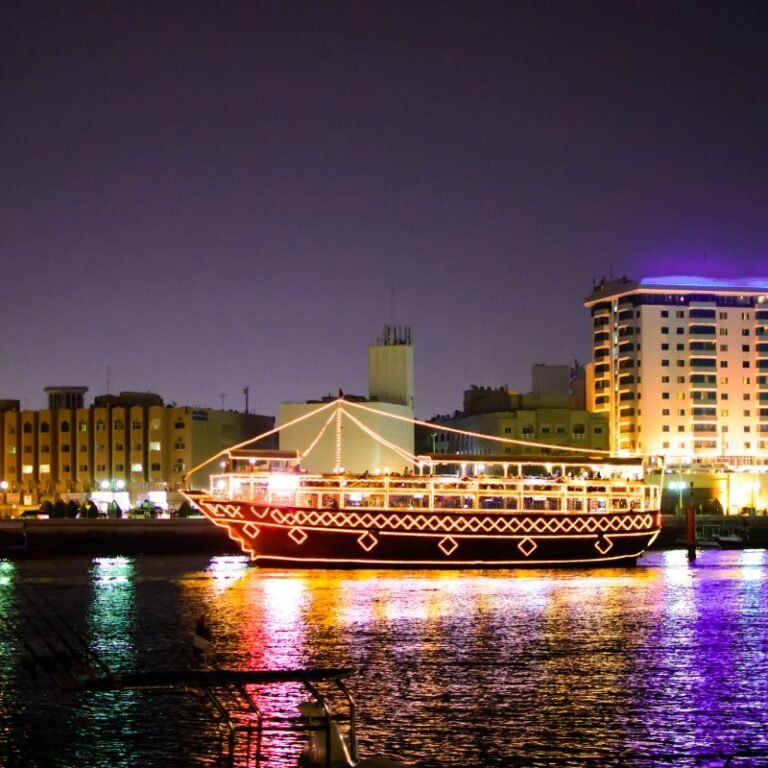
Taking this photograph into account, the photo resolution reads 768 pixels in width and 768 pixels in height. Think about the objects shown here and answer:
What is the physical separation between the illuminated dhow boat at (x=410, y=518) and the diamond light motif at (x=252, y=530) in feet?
0.17

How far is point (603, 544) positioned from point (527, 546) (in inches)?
200

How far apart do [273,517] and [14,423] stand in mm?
66193

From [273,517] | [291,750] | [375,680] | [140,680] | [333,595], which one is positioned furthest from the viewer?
[273,517]

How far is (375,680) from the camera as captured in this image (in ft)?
113

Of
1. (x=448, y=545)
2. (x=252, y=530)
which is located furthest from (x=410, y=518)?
(x=252, y=530)

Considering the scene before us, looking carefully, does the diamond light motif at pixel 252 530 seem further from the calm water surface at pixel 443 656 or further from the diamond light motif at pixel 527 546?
the diamond light motif at pixel 527 546

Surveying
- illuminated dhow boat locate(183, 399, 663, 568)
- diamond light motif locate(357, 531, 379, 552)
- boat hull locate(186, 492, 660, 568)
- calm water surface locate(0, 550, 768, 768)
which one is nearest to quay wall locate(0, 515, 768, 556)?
illuminated dhow boat locate(183, 399, 663, 568)

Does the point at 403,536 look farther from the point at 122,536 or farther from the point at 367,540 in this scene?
the point at 122,536

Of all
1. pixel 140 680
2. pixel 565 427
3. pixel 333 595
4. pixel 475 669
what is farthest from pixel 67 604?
pixel 565 427

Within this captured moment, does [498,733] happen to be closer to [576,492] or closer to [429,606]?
[429,606]

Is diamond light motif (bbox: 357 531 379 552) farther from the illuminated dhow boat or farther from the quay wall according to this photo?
the quay wall

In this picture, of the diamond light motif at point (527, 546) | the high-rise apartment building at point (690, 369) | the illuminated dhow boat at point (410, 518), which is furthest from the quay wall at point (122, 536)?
the high-rise apartment building at point (690, 369)

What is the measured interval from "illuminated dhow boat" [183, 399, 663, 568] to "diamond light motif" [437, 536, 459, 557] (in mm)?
52

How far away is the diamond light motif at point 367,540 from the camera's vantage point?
73000 mm
